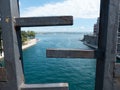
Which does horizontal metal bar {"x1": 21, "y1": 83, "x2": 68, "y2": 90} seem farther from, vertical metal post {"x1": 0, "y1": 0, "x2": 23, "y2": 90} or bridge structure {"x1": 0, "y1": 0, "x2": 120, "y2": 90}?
vertical metal post {"x1": 0, "y1": 0, "x2": 23, "y2": 90}

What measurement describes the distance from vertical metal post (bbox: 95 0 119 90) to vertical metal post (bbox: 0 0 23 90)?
1.09 metres

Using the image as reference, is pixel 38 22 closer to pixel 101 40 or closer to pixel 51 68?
pixel 101 40

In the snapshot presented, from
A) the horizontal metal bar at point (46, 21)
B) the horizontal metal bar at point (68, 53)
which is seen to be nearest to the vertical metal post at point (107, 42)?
the horizontal metal bar at point (68, 53)

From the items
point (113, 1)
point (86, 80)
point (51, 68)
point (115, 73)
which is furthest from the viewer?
point (51, 68)

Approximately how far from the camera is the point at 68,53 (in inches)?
88.0

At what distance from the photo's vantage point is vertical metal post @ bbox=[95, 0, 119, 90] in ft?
6.85

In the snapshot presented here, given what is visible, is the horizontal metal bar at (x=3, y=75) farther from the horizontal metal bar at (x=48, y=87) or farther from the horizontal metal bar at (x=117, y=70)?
the horizontal metal bar at (x=117, y=70)

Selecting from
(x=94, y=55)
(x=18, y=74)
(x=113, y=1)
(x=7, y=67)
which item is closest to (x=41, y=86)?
(x=18, y=74)

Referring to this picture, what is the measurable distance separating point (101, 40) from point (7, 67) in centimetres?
128

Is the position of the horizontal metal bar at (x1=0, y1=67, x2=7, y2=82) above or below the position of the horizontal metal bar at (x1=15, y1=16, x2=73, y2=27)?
below

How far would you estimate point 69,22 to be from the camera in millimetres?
2189

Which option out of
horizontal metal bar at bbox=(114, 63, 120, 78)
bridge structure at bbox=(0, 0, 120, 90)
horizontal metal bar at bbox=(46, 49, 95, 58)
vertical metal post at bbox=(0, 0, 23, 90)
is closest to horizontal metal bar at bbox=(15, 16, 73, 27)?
bridge structure at bbox=(0, 0, 120, 90)

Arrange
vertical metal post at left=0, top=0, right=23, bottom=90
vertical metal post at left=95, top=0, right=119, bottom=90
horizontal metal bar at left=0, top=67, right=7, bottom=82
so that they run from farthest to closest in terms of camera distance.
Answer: horizontal metal bar at left=0, top=67, right=7, bottom=82 → vertical metal post at left=0, top=0, right=23, bottom=90 → vertical metal post at left=95, top=0, right=119, bottom=90

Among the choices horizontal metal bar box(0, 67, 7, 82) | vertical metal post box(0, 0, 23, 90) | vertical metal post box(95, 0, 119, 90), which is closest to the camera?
vertical metal post box(95, 0, 119, 90)
